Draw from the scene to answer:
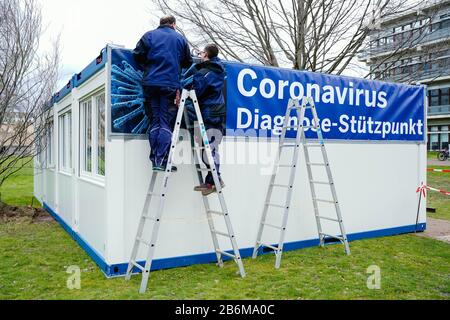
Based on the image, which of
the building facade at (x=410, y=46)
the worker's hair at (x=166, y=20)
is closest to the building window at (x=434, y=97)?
the building facade at (x=410, y=46)

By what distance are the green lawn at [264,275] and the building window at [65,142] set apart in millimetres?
1590

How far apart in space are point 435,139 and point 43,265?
44.2 meters

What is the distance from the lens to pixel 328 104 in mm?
6289

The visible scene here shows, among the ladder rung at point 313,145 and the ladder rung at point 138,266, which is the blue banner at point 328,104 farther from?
the ladder rung at point 138,266

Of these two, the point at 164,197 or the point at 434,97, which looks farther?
the point at 434,97

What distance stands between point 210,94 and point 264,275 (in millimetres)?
2260

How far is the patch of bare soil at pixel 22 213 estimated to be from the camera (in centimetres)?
852

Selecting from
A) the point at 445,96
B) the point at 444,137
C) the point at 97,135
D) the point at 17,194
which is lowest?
the point at 17,194

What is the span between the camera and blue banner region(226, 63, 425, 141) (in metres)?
5.55

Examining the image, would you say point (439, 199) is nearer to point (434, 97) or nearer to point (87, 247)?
point (87, 247)

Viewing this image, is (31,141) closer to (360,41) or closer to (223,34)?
(223,34)

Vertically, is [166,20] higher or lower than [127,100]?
higher

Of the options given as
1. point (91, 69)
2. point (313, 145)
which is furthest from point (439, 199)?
point (91, 69)
